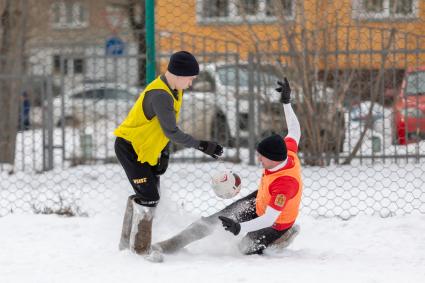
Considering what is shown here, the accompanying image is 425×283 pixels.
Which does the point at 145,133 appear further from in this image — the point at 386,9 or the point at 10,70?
the point at 10,70

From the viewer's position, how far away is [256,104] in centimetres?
962

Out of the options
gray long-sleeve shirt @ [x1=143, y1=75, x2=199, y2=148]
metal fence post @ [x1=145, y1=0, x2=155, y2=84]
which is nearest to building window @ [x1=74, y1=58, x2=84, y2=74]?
metal fence post @ [x1=145, y1=0, x2=155, y2=84]

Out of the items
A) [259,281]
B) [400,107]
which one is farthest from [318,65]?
[259,281]

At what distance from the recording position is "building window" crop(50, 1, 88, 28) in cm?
1797

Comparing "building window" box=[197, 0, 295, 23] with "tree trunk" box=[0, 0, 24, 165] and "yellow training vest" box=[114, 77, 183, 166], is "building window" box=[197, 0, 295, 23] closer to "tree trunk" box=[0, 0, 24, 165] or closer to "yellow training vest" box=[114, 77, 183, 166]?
"tree trunk" box=[0, 0, 24, 165]

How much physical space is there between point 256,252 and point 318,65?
400cm

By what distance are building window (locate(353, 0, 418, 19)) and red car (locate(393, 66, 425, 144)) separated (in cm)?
58

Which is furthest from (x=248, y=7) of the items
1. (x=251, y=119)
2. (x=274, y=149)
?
(x=274, y=149)

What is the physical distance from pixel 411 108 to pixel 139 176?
4.45 m

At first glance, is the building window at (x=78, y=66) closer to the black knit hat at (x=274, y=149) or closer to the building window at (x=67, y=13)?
the black knit hat at (x=274, y=149)

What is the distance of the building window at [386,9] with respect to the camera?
29.2 ft

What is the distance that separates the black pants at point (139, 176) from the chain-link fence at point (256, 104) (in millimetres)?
2380

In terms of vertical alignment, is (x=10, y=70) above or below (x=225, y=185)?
above

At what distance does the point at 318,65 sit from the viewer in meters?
9.17
